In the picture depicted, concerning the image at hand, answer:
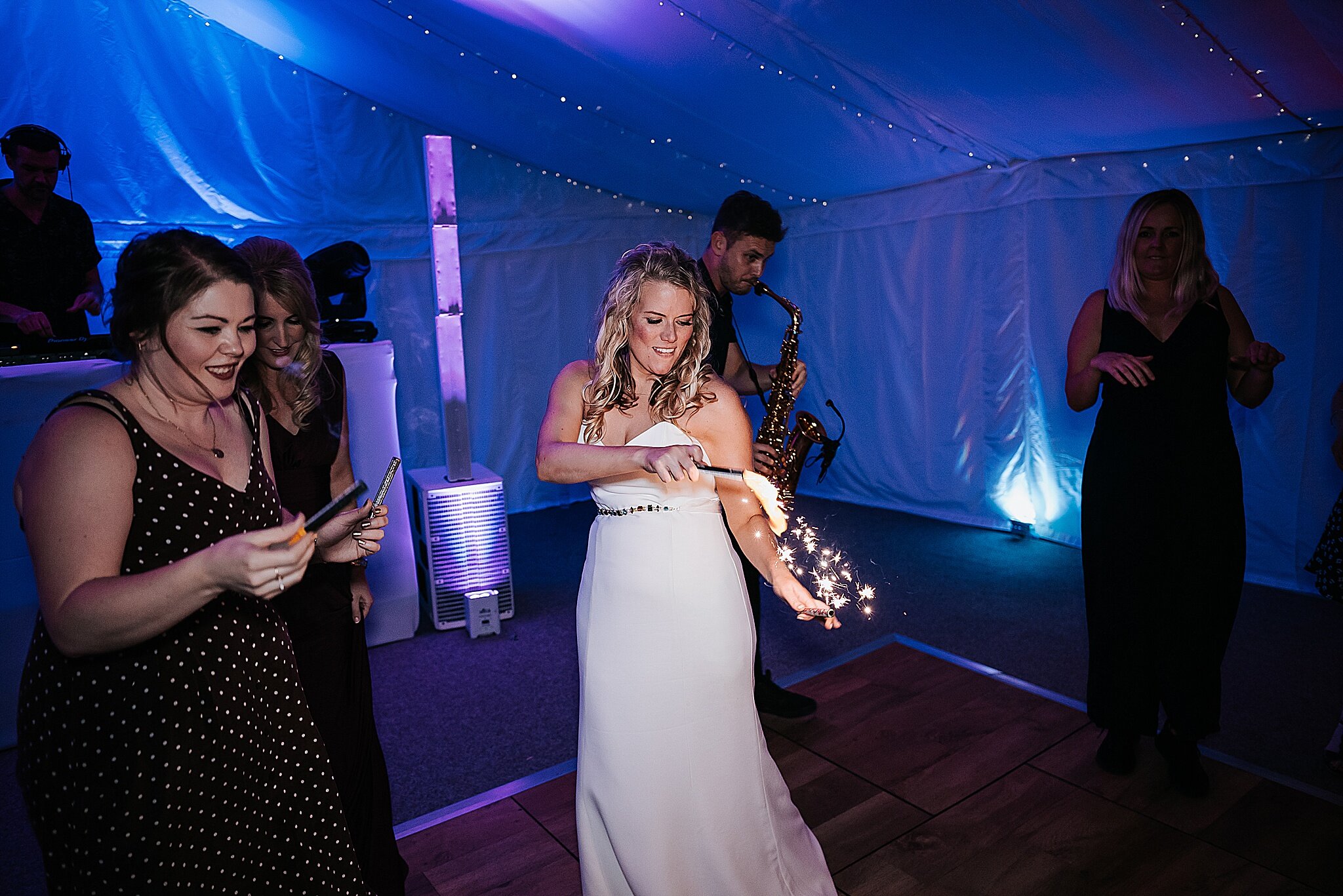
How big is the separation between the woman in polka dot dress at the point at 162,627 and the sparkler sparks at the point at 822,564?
421cm

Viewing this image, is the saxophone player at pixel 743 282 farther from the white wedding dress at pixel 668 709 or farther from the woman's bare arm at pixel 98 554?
the woman's bare arm at pixel 98 554

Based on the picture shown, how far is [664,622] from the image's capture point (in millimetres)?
2252

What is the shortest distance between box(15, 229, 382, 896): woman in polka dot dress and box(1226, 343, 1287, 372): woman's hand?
3.35 metres

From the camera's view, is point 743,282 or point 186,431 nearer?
point 186,431

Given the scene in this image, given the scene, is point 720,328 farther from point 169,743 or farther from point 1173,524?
point 169,743

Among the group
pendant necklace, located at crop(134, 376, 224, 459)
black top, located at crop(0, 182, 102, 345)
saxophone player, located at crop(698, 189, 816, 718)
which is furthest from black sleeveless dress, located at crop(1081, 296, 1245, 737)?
black top, located at crop(0, 182, 102, 345)

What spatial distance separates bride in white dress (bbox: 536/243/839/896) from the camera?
2225 millimetres

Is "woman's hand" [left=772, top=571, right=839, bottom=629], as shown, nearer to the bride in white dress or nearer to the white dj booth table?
the bride in white dress

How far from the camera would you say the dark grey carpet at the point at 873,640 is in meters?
3.67

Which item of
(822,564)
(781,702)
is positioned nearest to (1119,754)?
(781,702)

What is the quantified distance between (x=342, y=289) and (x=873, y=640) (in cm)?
397

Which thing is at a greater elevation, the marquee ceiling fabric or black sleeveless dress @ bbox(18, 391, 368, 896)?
the marquee ceiling fabric

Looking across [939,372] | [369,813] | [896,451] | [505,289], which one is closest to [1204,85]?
[939,372]

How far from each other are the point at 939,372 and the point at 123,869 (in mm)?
6984
